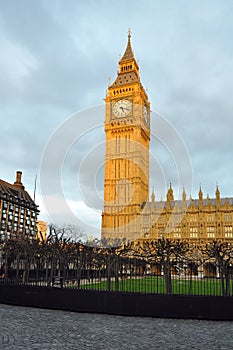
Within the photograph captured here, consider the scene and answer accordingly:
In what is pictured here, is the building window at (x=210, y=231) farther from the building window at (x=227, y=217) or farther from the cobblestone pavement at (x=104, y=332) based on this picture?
the cobblestone pavement at (x=104, y=332)

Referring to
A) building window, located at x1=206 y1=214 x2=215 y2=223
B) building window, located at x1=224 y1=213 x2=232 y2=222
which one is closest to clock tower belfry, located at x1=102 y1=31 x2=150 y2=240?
building window, located at x1=206 y1=214 x2=215 y2=223

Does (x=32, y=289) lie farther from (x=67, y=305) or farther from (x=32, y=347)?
(x=32, y=347)

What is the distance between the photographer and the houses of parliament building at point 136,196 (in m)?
86.9

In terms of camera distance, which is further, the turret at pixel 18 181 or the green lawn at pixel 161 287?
the turret at pixel 18 181

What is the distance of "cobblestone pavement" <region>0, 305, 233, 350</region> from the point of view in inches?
413

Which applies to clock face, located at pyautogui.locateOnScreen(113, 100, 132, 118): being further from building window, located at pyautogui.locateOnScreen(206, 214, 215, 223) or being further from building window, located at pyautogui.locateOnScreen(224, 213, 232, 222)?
building window, located at pyautogui.locateOnScreen(224, 213, 232, 222)

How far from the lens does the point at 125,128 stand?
101625mm

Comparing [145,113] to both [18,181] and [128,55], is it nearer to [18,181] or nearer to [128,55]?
[128,55]

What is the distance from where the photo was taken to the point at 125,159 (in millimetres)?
101625

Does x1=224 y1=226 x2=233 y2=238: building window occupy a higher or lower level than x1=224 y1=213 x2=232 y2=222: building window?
lower


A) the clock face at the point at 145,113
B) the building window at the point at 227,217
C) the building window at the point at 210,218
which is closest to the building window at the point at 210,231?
the building window at the point at 210,218

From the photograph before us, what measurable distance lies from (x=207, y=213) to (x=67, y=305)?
75.7 meters

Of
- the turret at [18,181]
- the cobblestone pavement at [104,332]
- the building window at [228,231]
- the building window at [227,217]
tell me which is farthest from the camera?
the turret at [18,181]

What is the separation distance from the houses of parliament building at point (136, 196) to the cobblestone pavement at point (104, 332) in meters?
73.8
